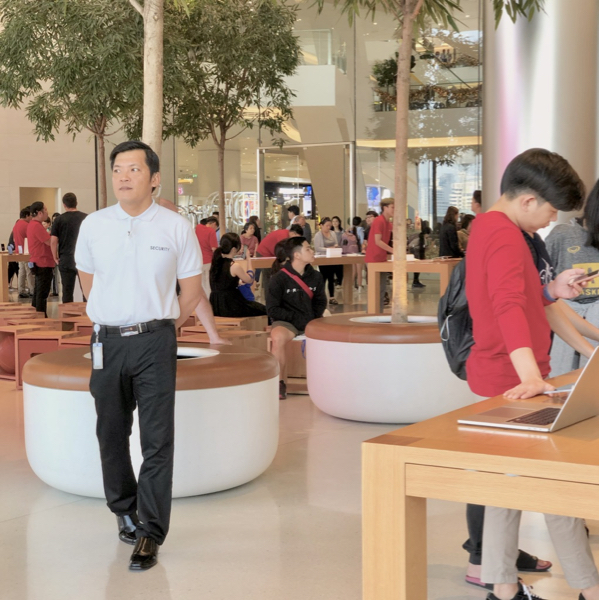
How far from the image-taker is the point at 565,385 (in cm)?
233

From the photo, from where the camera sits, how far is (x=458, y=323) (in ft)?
8.80

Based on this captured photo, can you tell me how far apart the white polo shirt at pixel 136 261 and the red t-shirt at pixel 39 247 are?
908cm

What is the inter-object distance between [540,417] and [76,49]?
1262 centimetres

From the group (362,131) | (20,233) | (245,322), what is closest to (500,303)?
(245,322)

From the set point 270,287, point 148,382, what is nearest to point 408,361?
point 270,287

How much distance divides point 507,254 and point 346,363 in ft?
11.6

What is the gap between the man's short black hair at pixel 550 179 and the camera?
7.71 feet

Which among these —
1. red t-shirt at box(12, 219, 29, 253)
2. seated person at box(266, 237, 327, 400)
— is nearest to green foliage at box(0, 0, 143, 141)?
red t-shirt at box(12, 219, 29, 253)

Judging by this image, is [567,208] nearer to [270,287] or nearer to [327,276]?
[270,287]

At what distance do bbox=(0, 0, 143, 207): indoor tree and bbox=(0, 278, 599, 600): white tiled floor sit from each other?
9569 millimetres

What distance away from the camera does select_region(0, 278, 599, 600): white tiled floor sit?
3137mm

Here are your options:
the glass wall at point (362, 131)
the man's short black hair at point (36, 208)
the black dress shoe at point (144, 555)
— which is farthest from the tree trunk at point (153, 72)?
the glass wall at point (362, 131)


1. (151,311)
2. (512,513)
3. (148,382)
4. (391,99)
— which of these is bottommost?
(512,513)

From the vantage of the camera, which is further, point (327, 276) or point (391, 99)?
point (391, 99)
